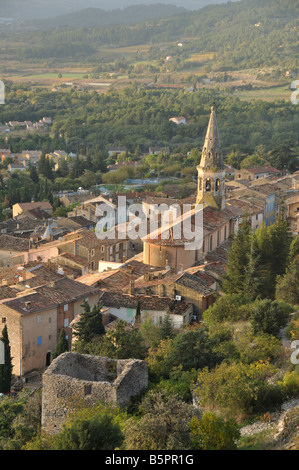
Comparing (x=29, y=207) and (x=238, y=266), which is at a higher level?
(x=238, y=266)

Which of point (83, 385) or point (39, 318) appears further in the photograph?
point (39, 318)

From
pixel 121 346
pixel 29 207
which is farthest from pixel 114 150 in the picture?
pixel 121 346

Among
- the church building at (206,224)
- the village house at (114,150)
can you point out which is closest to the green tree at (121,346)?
the church building at (206,224)

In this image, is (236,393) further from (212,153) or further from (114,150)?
(114,150)

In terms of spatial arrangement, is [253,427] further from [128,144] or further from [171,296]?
[128,144]

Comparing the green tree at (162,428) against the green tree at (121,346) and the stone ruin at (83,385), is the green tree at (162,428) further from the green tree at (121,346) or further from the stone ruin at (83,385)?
the green tree at (121,346)

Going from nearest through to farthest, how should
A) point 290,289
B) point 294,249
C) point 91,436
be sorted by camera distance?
point 91,436 < point 290,289 < point 294,249

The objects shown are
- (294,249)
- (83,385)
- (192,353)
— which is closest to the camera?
(83,385)
